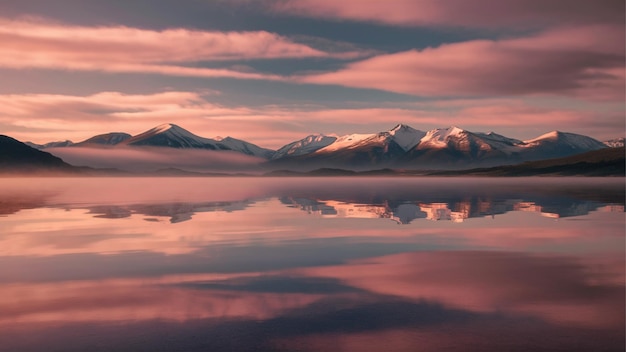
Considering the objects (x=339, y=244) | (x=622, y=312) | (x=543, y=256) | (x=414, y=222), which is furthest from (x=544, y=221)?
(x=622, y=312)

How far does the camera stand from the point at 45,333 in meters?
14.2

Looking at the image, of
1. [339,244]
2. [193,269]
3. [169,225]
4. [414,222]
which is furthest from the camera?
[414,222]

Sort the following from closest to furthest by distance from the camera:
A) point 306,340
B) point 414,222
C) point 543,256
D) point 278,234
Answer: point 306,340
point 543,256
point 278,234
point 414,222

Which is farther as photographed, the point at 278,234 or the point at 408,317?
the point at 278,234

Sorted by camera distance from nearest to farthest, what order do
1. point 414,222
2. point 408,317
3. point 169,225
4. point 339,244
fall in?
point 408,317, point 339,244, point 169,225, point 414,222

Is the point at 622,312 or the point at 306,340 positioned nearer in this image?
the point at 306,340

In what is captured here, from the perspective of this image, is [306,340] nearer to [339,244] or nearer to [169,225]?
[339,244]

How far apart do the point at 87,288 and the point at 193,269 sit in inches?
192

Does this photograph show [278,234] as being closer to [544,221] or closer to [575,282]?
[575,282]

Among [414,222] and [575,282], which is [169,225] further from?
[575,282]

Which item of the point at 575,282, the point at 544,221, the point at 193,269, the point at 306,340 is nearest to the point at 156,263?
the point at 193,269

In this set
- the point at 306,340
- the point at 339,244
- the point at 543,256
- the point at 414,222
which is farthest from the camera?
the point at 414,222

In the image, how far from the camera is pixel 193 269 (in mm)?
23156

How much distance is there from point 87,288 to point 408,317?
12460 mm
